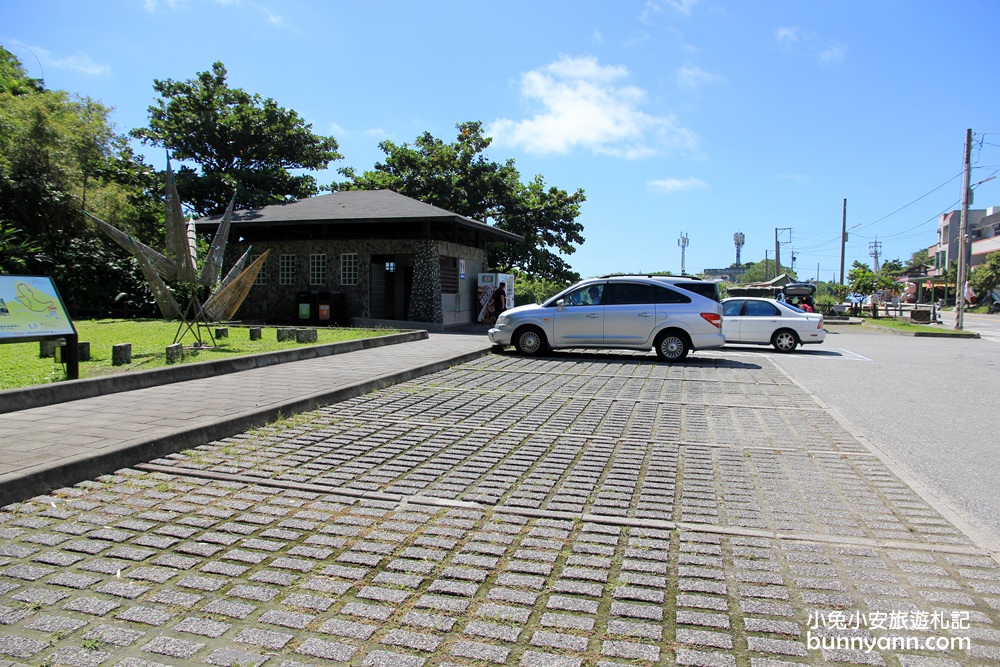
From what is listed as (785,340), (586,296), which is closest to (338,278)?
(586,296)

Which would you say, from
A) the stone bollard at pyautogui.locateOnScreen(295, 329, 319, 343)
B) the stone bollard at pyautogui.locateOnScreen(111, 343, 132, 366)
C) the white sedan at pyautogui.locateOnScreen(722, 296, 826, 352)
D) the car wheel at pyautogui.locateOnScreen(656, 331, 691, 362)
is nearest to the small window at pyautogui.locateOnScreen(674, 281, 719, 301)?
the car wheel at pyautogui.locateOnScreen(656, 331, 691, 362)

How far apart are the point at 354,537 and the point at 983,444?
21.4 ft

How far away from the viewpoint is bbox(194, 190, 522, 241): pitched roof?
69.7 ft

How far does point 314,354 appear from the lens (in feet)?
41.2

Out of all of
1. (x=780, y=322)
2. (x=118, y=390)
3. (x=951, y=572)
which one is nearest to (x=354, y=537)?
(x=951, y=572)

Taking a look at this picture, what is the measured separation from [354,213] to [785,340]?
1426 cm

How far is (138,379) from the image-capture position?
8438mm

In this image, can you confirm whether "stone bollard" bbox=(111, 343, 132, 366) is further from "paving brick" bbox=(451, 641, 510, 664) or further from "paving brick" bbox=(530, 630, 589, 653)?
"paving brick" bbox=(530, 630, 589, 653)

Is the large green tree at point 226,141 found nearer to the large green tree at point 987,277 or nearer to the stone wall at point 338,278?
the stone wall at point 338,278

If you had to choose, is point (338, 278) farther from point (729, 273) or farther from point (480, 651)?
point (729, 273)

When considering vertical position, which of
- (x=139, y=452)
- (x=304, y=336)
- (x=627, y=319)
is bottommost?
(x=139, y=452)

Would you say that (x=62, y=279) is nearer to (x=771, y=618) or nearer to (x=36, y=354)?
(x=36, y=354)

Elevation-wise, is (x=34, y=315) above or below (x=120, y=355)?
above

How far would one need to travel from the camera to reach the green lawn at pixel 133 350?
880 centimetres
